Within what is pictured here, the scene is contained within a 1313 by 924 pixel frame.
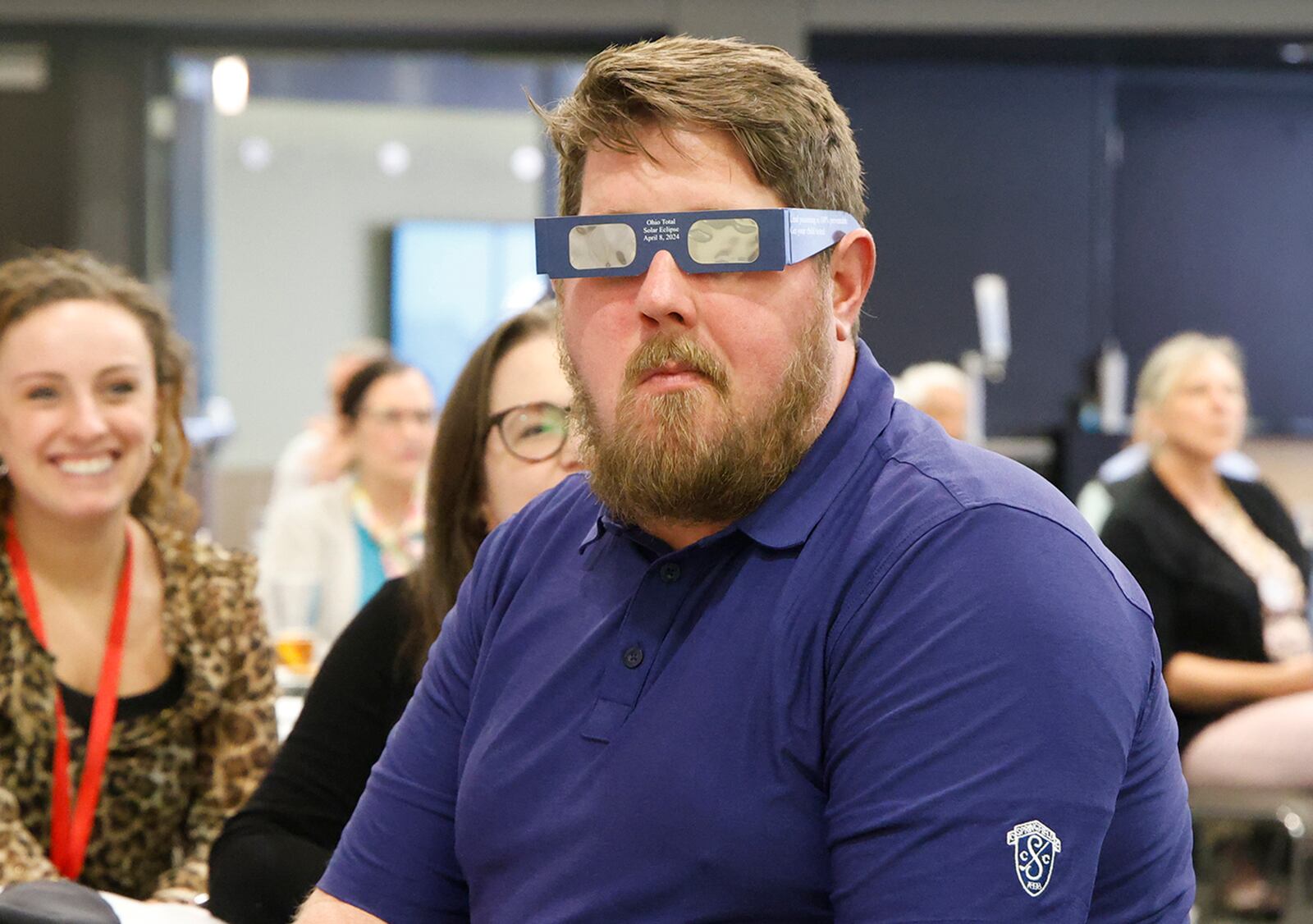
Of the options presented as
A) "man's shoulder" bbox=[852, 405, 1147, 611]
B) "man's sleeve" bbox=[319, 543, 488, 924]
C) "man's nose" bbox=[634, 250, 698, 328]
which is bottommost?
"man's sleeve" bbox=[319, 543, 488, 924]

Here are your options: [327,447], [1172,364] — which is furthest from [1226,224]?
[327,447]

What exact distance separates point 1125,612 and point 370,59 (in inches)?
270

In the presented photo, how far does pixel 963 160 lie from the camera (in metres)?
7.69

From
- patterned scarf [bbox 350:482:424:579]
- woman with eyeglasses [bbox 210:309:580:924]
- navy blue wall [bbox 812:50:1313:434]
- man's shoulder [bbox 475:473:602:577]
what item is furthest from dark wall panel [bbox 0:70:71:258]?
man's shoulder [bbox 475:473:602:577]

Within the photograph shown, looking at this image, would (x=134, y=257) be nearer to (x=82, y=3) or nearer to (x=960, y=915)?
(x=82, y=3)

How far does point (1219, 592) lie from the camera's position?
3.76 metres

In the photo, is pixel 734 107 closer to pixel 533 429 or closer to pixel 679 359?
pixel 679 359

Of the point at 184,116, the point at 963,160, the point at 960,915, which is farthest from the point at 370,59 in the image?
the point at 960,915

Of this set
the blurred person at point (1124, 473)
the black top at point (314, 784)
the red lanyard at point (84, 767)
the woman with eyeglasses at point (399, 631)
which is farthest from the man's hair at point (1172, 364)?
the red lanyard at point (84, 767)

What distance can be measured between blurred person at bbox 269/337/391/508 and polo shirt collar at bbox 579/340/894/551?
3471 millimetres

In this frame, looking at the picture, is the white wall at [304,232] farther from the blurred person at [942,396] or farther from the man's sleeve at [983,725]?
the man's sleeve at [983,725]

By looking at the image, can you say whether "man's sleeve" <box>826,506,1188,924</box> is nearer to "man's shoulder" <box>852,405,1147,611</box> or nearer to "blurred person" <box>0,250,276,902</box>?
"man's shoulder" <box>852,405,1147,611</box>

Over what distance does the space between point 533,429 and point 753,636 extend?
2.84 feet

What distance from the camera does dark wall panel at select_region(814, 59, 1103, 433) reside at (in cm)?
764
